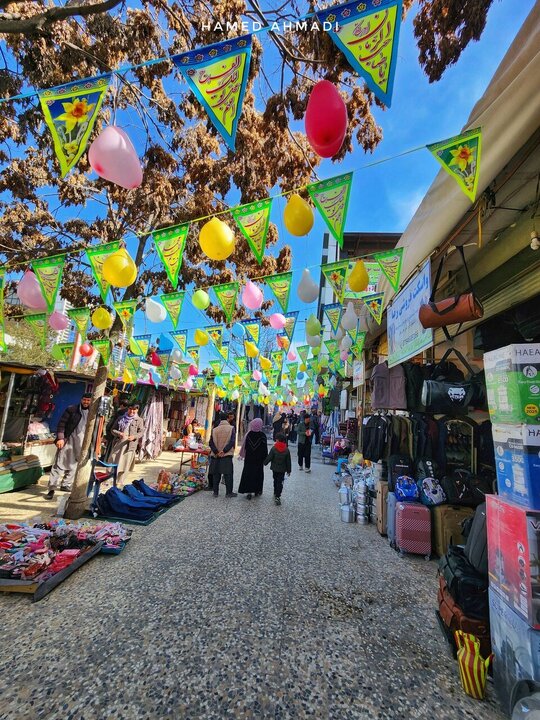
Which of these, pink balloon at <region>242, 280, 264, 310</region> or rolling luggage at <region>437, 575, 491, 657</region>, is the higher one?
pink balloon at <region>242, 280, 264, 310</region>

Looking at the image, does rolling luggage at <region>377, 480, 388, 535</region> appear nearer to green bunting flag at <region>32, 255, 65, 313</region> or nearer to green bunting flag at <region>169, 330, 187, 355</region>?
green bunting flag at <region>32, 255, 65, 313</region>

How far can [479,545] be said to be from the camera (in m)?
2.48

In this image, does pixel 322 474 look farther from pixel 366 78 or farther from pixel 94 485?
pixel 366 78

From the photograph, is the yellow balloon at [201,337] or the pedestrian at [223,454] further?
the yellow balloon at [201,337]

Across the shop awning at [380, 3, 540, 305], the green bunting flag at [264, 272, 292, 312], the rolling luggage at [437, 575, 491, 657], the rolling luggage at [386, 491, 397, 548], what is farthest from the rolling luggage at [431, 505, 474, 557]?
the green bunting flag at [264, 272, 292, 312]

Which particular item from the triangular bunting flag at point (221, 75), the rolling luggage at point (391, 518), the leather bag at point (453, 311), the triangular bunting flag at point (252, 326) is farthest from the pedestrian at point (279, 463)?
the triangular bunting flag at point (221, 75)

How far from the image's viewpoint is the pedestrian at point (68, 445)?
6746 mm

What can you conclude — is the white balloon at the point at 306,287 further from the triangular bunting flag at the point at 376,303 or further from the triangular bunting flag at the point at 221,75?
the triangular bunting flag at the point at 221,75

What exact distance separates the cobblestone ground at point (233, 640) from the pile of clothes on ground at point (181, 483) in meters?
2.81

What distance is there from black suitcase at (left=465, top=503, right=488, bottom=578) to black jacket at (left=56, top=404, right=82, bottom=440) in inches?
288

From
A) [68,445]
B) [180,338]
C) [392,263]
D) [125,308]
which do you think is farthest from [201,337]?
[392,263]

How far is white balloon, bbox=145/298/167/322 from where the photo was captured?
6.27 metres

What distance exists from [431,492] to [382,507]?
3.89 ft

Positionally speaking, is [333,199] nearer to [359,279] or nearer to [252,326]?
[359,279]
